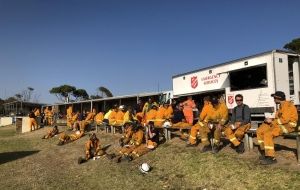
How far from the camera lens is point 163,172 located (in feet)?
38.1

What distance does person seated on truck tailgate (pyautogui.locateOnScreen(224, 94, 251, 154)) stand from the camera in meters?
11.3

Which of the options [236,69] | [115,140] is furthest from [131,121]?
[236,69]

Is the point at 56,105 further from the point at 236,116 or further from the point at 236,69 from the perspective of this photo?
the point at 236,116

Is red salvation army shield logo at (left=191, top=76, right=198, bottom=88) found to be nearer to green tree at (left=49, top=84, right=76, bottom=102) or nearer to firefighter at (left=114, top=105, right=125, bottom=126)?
firefighter at (left=114, top=105, right=125, bottom=126)

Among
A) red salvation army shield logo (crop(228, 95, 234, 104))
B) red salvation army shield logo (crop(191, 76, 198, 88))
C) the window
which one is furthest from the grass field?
red salvation army shield logo (crop(191, 76, 198, 88))

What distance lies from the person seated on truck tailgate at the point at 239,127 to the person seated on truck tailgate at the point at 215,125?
1.07 ft

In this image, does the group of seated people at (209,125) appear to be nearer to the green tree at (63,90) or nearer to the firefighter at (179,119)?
the firefighter at (179,119)

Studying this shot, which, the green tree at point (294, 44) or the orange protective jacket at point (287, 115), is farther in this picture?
the green tree at point (294, 44)

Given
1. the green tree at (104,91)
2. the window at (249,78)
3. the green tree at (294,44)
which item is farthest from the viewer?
the green tree at (104,91)

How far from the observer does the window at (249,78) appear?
1616 centimetres

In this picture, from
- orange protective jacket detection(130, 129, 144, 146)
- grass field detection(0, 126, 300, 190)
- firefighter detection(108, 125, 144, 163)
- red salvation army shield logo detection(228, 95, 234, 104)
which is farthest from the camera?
red salvation army shield logo detection(228, 95, 234, 104)

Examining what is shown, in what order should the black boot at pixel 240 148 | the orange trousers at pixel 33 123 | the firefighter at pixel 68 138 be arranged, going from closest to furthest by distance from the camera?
the black boot at pixel 240 148, the firefighter at pixel 68 138, the orange trousers at pixel 33 123

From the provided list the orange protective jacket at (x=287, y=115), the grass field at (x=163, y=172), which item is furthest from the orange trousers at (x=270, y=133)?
the grass field at (x=163, y=172)

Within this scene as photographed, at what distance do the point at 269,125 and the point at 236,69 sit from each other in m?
7.61
